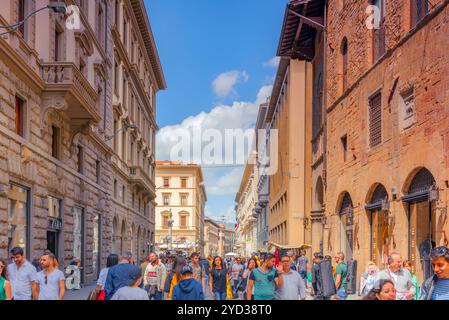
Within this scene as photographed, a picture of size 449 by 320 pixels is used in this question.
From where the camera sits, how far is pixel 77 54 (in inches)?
975

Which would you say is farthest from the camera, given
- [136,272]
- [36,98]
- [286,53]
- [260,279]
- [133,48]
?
[133,48]

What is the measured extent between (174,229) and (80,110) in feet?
208

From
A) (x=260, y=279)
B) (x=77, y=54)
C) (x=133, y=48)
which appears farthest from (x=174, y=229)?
(x=260, y=279)

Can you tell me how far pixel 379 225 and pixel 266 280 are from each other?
41.1ft

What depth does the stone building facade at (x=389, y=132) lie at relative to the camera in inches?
622

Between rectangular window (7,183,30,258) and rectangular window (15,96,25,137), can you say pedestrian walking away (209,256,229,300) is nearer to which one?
rectangular window (7,183,30,258)

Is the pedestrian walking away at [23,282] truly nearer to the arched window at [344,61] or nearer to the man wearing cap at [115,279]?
the man wearing cap at [115,279]

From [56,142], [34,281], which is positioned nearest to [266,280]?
[34,281]

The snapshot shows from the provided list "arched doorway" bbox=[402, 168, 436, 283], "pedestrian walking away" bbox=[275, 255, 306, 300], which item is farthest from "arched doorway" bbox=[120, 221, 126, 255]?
"pedestrian walking away" bbox=[275, 255, 306, 300]

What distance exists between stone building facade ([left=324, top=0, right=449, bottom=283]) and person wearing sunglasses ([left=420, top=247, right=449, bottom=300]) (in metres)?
9.52

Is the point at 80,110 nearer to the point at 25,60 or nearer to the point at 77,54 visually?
the point at 77,54

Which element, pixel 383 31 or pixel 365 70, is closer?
pixel 383 31

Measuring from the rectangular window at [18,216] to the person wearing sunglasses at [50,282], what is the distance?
29.1 feet
